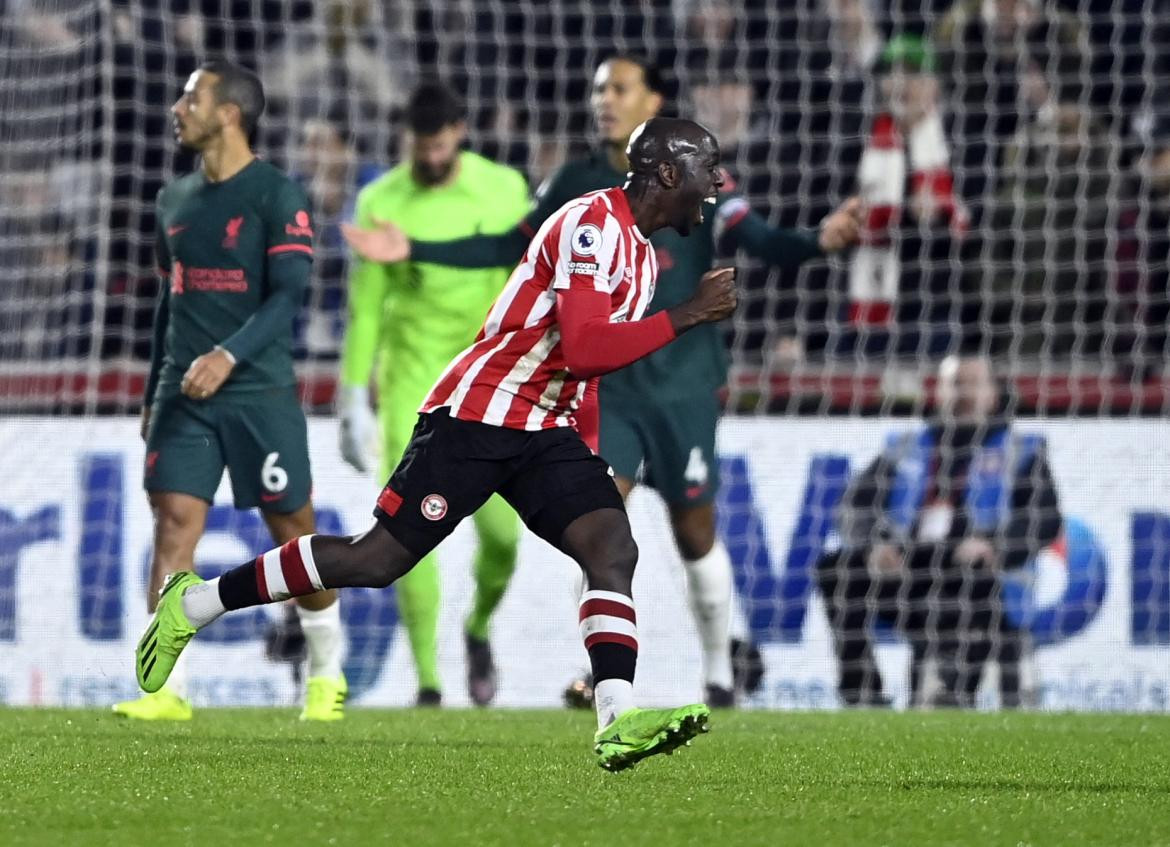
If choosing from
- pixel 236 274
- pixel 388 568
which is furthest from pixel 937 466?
pixel 388 568

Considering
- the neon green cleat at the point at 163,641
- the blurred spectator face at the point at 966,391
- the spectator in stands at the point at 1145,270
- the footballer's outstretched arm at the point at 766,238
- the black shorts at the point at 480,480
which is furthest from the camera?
the spectator in stands at the point at 1145,270

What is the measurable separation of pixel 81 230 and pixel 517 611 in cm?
313

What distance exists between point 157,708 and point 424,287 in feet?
6.94

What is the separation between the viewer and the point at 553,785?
4770mm

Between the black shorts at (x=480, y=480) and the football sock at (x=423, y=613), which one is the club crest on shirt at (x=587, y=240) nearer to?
the black shorts at (x=480, y=480)

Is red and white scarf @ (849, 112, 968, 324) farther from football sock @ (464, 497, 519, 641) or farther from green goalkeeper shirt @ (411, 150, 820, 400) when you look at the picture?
football sock @ (464, 497, 519, 641)

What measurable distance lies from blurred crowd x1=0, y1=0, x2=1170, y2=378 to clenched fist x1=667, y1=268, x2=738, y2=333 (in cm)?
500

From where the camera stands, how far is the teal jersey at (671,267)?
24.5 feet

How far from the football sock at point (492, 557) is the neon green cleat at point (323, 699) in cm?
118

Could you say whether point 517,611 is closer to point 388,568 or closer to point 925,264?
point 925,264

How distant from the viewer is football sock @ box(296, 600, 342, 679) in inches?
271

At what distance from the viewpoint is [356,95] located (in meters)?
11.1

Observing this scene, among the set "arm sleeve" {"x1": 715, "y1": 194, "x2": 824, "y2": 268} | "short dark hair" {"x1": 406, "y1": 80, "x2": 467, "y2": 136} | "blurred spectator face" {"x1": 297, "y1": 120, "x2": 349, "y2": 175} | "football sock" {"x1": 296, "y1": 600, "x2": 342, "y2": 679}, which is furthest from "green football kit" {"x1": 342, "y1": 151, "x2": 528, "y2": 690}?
"blurred spectator face" {"x1": 297, "y1": 120, "x2": 349, "y2": 175}

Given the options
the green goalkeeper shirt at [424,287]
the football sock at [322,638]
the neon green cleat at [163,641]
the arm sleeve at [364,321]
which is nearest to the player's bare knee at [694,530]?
the green goalkeeper shirt at [424,287]
